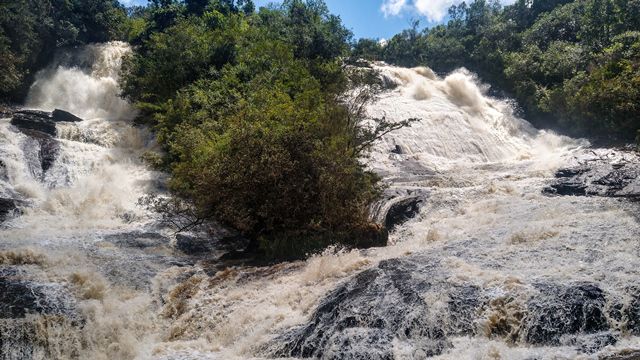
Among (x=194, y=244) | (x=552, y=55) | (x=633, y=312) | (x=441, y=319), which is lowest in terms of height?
(x=194, y=244)

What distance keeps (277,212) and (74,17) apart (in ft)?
69.9

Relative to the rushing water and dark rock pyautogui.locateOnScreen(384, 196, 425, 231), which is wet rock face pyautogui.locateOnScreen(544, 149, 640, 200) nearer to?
the rushing water

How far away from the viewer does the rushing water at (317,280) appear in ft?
23.7

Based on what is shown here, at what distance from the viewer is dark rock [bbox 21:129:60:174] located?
1677 centimetres

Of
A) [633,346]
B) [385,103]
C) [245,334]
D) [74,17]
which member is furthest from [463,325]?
[74,17]

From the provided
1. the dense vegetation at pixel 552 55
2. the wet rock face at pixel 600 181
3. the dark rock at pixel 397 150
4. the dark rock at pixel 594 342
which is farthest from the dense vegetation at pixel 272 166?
the dense vegetation at pixel 552 55

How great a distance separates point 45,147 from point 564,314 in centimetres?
1564

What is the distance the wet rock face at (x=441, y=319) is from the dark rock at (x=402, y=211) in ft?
21.2

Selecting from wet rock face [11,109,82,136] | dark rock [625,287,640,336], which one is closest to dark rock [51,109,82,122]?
wet rock face [11,109,82,136]

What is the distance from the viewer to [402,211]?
15492 millimetres

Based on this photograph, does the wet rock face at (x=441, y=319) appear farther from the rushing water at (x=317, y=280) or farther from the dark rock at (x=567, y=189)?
the dark rock at (x=567, y=189)

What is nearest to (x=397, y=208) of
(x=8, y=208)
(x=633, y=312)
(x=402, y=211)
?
(x=402, y=211)

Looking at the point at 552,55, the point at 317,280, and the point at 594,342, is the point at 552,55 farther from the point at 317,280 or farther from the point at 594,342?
the point at 594,342

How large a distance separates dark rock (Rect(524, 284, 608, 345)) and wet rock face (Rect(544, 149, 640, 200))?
7.00 metres
